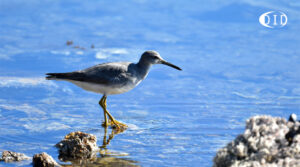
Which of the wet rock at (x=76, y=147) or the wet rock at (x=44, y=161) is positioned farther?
the wet rock at (x=76, y=147)

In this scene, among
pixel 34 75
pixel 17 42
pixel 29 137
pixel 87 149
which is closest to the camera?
pixel 87 149

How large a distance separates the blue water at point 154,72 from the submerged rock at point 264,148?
6.58 ft

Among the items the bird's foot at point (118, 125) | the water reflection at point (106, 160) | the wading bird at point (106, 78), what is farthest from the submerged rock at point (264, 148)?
the wading bird at point (106, 78)

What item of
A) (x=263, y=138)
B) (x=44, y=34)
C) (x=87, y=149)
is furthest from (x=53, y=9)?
(x=263, y=138)

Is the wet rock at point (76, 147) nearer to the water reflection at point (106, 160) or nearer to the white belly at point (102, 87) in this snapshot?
the water reflection at point (106, 160)

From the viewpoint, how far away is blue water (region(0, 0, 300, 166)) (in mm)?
7664

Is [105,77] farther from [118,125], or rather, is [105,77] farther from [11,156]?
[11,156]

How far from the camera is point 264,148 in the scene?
437 centimetres

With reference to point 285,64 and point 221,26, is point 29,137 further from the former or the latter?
point 221,26

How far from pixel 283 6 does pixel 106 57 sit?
18.4 feet

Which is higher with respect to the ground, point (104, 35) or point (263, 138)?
point (104, 35)

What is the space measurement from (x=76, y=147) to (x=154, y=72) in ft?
16.2

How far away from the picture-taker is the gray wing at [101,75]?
8305 millimetres

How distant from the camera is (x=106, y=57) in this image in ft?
39.5
